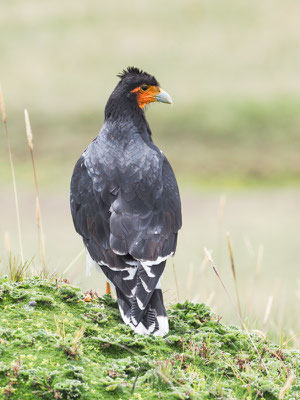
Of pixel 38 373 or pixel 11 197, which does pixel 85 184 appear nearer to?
pixel 38 373

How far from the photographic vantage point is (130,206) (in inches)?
212

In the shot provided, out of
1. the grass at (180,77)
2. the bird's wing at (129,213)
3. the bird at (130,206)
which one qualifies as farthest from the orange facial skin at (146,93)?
the grass at (180,77)

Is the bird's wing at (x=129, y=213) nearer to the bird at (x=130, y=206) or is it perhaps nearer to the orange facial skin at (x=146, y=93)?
the bird at (x=130, y=206)

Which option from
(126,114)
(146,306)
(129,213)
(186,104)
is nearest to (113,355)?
(146,306)

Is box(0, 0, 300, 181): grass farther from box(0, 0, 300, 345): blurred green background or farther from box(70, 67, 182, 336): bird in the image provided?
box(70, 67, 182, 336): bird

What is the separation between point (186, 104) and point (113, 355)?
17.3 metres

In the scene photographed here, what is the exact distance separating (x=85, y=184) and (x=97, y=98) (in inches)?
651

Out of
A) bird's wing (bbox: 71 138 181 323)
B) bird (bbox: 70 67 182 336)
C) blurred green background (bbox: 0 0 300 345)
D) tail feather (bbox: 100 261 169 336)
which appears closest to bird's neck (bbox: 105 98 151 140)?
bird (bbox: 70 67 182 336)

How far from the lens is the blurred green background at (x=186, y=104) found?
14.9m

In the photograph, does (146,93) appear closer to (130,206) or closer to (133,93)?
(133,93)

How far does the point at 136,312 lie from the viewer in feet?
15.4

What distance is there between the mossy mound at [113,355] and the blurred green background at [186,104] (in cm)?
717

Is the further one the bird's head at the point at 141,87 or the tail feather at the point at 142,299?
the bird's head at the point at 141,87

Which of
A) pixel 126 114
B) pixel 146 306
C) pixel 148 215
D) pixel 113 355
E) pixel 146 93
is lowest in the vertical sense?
pixel 113 355
